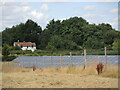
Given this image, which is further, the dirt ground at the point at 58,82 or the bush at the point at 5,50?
the bush at the point at 5,50

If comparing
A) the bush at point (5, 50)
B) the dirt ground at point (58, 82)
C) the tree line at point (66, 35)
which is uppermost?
the tree line at point (66, 35)

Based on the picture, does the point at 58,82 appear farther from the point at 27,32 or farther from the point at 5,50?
the point at 27,32

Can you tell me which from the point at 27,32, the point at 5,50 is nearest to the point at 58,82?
the point at 5,50

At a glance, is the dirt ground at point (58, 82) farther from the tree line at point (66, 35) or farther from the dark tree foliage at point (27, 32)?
the dark tree foliage at point (27, 32)

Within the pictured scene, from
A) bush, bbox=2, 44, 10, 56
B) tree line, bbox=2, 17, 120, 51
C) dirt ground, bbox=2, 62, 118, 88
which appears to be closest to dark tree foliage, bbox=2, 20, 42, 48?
tree line, bbox=2, 17, 120, 51

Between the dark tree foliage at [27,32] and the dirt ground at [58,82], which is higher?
the dark tree foliage at [27,32]

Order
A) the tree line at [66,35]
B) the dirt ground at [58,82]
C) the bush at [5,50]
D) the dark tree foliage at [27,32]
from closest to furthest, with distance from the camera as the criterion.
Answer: the dirt ground at [58,82]
the bush at [5,50]
the tree line at [66,35]
the dark tree foliage at [27,32]

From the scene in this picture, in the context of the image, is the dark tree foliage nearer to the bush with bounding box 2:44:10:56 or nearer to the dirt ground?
the bush with bounding box 2:44:10:56

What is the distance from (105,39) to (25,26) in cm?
3080

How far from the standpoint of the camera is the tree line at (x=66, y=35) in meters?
41.4

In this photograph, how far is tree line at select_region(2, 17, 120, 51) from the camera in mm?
41438

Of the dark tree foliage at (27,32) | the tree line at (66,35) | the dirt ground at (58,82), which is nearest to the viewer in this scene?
the dirt ground at (58,82)

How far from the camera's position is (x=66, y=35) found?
51.3 metres

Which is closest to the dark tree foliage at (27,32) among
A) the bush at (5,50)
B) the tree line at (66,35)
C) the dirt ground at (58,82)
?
the tree line at (66,35)
